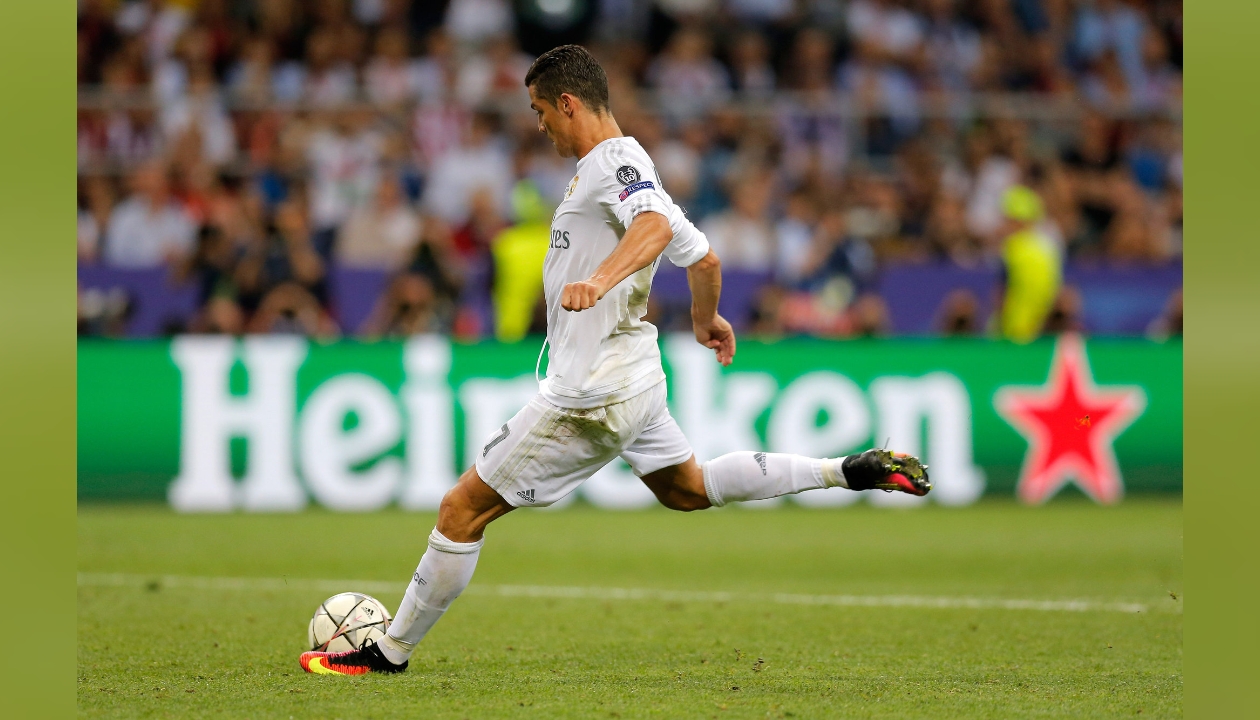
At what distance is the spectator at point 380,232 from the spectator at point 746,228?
3.00 metres

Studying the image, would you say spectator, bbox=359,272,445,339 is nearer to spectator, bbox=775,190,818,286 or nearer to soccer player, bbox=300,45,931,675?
spectator, bbox=775,190,818,286

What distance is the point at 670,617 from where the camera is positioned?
7285 millimetres

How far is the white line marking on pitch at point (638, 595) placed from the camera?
24.9 ft

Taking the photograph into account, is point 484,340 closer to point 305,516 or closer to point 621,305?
point 305,516

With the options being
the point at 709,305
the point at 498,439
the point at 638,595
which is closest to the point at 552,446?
the point at 498,439

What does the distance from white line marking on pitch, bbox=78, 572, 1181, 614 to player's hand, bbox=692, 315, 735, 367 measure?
2079 mm

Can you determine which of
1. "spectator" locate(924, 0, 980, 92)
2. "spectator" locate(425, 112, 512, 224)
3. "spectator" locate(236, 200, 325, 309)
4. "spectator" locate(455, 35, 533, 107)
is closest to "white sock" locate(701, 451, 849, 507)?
"spectator" locate(236, 200, 325, 309)

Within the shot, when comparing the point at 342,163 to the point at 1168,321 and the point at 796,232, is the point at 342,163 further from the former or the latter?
the point at 1168,321

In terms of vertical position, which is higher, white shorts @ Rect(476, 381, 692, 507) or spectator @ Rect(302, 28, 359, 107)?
spectator @ Rect(302, 28, 359, 107)

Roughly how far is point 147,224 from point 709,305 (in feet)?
32.7

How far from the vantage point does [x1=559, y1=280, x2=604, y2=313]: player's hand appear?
484 centimetres

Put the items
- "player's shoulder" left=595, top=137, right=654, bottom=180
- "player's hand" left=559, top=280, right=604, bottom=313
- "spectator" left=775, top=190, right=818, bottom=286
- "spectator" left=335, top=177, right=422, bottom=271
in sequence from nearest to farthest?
"player's hand" left=559, top=280, right=604, bottom=313, "player's shoulder" left=595, top=137, right=654, bottom=180, "spectator" left=335, top=177, right=422, bottom=271, "spectator" left=775, top=190, right=818, bottom=286

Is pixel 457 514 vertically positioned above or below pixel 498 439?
below

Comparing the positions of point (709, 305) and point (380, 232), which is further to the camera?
point (380, 232)
